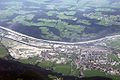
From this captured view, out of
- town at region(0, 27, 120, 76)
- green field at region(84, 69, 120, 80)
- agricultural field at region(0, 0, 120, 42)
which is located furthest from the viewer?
agricultural field at region(0, 0, 120, 42)

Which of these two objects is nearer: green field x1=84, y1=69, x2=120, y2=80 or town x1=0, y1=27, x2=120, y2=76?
green field x1=84, y1=69, x2=120, y2=80

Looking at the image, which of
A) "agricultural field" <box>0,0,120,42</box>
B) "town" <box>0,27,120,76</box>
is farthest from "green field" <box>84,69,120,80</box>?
"agricultural field" <box>0,0,120,42</box>

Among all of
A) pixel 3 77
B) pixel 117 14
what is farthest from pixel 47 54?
pixel 117 14

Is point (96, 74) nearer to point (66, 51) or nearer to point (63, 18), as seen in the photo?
point (66, 51)

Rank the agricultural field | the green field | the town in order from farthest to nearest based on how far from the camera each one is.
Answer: the agricultural field, the town, the green field

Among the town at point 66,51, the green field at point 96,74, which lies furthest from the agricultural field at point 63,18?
the green field at point 96,74

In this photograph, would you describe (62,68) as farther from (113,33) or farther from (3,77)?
(113,33)

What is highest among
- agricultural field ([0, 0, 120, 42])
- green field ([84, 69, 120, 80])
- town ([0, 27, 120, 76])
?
agricultural field ([0, 0, 120, 42])

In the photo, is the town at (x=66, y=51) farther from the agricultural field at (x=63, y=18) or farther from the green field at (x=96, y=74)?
the agricultural field at (x=63, y=18)

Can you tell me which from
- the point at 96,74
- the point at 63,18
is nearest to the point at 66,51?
the point at 96,74

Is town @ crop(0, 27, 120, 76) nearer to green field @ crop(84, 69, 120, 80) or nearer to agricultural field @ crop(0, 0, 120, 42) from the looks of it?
green field @ crop(84, 69, 120, 80)

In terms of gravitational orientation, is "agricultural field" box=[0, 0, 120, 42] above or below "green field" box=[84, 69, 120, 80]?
above
